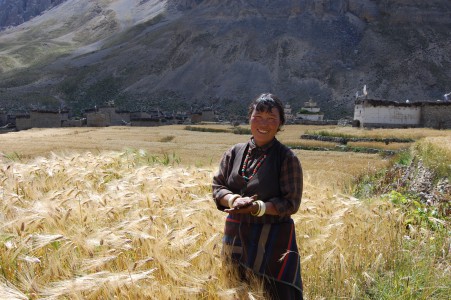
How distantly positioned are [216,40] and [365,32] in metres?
33.4

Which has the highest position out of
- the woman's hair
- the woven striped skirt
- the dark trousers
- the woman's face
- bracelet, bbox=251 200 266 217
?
the woman's hair

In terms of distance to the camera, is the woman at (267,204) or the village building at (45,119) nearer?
the woman at (267,204)

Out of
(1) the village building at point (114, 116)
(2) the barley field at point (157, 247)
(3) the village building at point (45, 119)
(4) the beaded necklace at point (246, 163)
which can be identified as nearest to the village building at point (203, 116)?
(1) the village building at point (114, 116)

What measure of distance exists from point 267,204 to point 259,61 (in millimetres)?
86675

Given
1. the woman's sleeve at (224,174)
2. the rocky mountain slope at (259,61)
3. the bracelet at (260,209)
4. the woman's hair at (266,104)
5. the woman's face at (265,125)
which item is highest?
the rocky mountain slope at (259,61)

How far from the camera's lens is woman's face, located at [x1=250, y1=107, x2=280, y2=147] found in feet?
12.2

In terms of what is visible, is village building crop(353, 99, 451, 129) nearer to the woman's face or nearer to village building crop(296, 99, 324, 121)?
village building crop(296, 99, 324, 121)

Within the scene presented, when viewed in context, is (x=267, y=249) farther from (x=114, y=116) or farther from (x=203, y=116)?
(x=203, y=116)

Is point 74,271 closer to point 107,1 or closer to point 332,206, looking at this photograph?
point 332,206

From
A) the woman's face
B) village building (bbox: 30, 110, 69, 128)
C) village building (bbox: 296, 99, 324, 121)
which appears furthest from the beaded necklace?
village building (bbox: 296, 99, 324, 121)

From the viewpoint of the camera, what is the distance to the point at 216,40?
94.7m

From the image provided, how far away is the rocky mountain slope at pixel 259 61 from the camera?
258ft

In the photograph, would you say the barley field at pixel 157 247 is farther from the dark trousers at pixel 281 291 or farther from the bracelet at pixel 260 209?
the bracelet at pixel 260 209

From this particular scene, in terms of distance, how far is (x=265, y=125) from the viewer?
3.71 m
